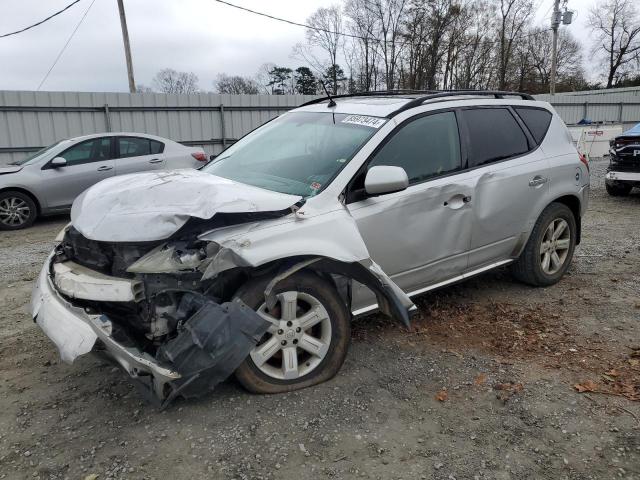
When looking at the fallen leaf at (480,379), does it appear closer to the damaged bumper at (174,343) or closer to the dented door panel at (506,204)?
the dented door panel at (506,204)

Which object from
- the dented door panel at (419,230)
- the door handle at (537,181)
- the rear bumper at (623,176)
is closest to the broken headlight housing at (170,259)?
the dented door panel at (419,230)

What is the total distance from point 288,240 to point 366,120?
51.5 inches

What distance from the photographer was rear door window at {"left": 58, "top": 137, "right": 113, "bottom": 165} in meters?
8.84

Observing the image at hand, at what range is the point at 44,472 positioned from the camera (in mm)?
2471

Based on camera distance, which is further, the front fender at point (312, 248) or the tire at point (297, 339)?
the tire at point (297, 339)

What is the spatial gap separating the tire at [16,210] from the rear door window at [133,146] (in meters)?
1.70

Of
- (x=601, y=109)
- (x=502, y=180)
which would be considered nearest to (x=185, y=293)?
(x=502, y=180)

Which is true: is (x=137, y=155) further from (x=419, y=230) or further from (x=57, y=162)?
(x=419, y=230)

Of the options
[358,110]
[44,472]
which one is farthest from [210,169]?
[44,472]

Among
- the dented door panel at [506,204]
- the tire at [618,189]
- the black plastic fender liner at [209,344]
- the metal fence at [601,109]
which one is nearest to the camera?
the black plastic fender liner at [209,344]

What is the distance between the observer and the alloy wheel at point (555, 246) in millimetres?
4816

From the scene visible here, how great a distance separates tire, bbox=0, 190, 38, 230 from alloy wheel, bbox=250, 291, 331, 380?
7132 mm

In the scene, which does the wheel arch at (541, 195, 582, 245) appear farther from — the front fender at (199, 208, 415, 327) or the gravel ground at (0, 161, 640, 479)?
the front fender at (199, 208, 415, 327)

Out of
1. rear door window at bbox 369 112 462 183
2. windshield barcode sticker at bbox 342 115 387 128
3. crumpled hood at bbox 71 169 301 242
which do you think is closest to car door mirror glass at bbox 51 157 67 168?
crumpled hood at bbox 71 169 301 242
